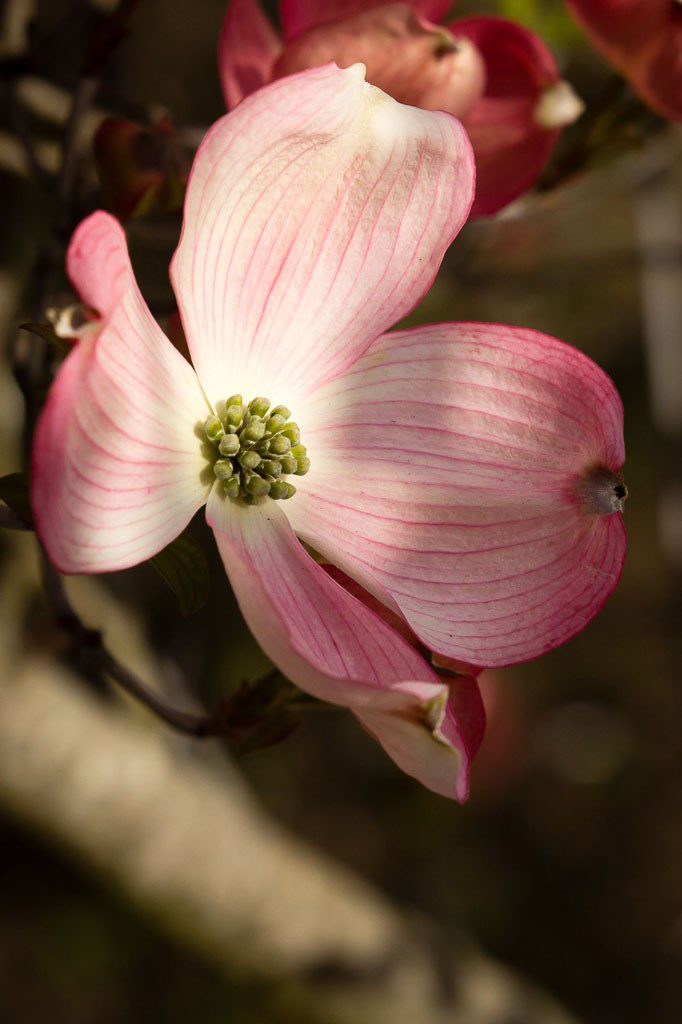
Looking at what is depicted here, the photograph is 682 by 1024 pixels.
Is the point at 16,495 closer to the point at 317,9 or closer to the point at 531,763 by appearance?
the point at 317,9

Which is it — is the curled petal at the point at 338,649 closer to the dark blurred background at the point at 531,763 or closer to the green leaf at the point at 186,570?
the green leaf at the point at 186,570

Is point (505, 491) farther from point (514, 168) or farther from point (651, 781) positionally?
point (651, 781)

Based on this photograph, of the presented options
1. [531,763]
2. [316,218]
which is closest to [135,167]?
[316,218]

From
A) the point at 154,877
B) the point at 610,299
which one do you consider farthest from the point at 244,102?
the point at 610,299

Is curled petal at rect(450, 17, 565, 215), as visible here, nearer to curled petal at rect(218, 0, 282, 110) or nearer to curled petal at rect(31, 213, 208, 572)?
curled petal at rect(218, 0, 282, 110)

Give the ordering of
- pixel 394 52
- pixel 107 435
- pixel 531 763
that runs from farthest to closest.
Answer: pixel 531 763 < pixel 394 52 < pixel 107 435

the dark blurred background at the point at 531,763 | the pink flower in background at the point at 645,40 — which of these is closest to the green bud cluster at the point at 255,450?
the pink flower in background at the point at 645,40

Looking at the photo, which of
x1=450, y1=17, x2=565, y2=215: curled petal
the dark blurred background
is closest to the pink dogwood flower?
x1=450, y1=17, x2=565, y2=215: curled petal
